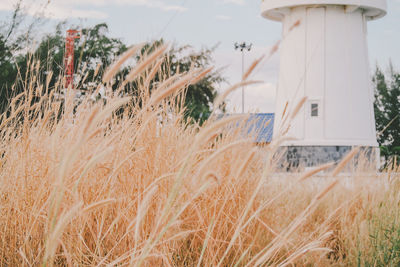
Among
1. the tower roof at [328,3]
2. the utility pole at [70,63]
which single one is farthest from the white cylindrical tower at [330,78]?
the utility pole at [70,63]

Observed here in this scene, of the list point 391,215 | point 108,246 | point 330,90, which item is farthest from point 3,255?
point 330,90

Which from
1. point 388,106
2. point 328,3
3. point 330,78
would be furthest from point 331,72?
point 388,106

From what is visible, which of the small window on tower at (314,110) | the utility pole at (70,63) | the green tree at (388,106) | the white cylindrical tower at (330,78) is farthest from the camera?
the green tree at (388,106)

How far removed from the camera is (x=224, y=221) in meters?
2.67

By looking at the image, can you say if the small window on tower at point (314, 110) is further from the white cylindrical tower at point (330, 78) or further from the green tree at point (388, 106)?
the green tree at point (388, 106)

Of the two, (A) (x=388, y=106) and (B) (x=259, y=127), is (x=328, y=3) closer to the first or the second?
(B) (x=259, y=127)

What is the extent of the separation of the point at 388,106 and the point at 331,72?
12.2 metres

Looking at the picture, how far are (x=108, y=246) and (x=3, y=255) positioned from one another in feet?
1.64

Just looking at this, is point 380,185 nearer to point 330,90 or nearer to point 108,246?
point 108,246

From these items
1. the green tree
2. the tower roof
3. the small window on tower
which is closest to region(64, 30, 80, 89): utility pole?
the tower roof

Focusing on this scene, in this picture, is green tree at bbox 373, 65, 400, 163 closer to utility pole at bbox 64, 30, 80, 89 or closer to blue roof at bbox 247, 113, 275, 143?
utility pole at bbox 64, 30, 80, 89

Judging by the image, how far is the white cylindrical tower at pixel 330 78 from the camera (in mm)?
12969

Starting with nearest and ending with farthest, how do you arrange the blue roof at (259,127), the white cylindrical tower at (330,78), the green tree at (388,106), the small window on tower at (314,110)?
the blue roof at (259,127) → the white cylindrical tower at (330,78) → the small window on tower at (314,110) → the green tree at (388,106)

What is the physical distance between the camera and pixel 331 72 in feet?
42.7
